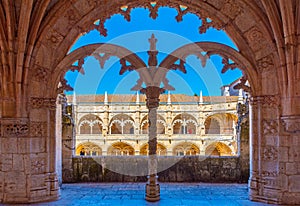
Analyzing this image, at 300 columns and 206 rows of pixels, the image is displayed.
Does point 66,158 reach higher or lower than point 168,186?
higher

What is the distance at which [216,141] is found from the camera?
23078 mm

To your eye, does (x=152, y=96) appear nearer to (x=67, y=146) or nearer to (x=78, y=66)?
(x=78, y=66)

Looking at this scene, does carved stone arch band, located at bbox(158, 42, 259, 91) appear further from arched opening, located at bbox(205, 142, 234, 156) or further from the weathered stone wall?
arched opening, located at bbox(205, 142, 234, 156)

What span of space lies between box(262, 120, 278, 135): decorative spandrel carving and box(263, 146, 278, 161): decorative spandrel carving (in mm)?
217

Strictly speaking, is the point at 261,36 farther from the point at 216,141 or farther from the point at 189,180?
the point at 216,141

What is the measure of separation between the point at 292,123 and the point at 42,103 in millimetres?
3511

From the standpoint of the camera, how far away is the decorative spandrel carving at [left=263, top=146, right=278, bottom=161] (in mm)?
4035

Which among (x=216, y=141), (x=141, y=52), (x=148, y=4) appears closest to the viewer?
(x=148, y=4)

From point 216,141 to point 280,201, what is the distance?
19611 millimetres

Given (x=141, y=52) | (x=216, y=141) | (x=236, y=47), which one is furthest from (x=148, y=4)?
(x=216, y=141)

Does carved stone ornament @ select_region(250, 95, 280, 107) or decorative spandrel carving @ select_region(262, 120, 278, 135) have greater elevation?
carved stone ornament @ select_region(250, 95, 280, 107)

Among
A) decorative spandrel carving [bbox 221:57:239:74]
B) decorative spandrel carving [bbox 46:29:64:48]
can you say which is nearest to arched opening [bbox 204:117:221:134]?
decorative spandrel carving [bbox 221:57:239:74]

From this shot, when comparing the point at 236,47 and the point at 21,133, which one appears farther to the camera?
the point at 236,47

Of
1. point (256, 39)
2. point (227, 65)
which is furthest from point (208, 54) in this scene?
point (256, 39)
